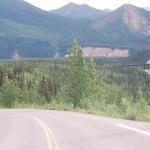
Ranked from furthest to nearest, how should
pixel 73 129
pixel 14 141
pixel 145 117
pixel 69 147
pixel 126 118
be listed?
1. pixel 126 118
2. pixel 145 117
3. pixel 73 129
4. pixel 14 141
5. pixel 69 147

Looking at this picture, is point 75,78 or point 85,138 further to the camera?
point 75,78

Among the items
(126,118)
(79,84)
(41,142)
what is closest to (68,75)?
(79,84)

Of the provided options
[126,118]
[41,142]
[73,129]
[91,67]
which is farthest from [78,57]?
[41,142]

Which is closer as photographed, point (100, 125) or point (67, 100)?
point (100, 125)

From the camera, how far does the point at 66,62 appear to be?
51.5m

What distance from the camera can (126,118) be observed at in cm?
2347

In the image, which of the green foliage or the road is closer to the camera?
the road

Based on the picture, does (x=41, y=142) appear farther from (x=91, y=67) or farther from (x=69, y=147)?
(x=91, y=67)

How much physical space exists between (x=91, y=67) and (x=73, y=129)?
50.3 metres

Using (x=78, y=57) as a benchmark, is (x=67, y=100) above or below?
below

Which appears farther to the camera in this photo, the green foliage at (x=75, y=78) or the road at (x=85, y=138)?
the green foliage at (x=75, y=78)

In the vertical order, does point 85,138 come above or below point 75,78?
below

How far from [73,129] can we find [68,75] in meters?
30.0

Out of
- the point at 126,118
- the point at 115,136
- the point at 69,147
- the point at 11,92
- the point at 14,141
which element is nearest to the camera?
the point at 69,147
